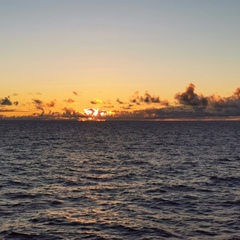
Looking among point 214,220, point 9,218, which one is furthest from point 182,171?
point 9,218

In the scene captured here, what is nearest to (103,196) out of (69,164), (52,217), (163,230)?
(52,217)


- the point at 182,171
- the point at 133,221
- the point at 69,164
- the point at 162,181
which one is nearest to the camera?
the point at 133,221

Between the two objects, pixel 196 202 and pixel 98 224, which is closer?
pixel 98 224

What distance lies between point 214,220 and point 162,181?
643 inches

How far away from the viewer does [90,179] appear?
4628cm

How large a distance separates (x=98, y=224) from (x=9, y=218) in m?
6.66

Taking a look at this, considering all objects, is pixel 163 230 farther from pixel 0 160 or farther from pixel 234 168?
pixel 0 160

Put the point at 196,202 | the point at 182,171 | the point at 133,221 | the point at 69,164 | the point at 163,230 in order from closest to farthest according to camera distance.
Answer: the point at 163,230, the point at 133,221, the point at 196,202, the point at 182,171, the point at 69,164

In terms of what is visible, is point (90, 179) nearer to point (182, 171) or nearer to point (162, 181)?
point (162, 181)

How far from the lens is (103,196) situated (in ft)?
118

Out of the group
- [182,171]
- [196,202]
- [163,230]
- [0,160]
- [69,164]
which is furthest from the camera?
[0,160]

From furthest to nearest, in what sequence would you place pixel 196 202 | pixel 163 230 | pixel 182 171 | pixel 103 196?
1. pixel 182 171
2. pixel 103 196
3. pixel 196 202
4. pixel 163 230

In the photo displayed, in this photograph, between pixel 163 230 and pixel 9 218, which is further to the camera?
pixel 9 218

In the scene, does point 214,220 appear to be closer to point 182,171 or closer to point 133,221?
point 133,221
